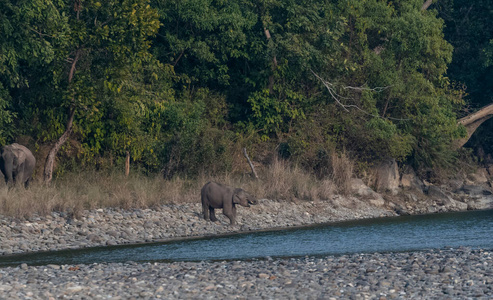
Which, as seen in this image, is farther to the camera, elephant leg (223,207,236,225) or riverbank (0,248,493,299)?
elephant leg (223,207,236,225)

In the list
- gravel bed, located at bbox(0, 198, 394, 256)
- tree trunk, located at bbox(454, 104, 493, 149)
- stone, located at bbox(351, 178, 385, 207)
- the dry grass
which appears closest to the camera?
gravel bed, located at bbox(0, 198, 394, 256)

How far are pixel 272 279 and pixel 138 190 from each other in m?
10.9

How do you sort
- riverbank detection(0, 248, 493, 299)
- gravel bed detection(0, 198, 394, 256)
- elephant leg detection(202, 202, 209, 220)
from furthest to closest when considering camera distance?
1. elephant leg detection(202, 202, 209, 220)
2. gravel bed detection(0, 198, 394, 256)
3. riverbank detection(0, 248, 493, 299)

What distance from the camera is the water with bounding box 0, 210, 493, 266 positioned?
1500cm

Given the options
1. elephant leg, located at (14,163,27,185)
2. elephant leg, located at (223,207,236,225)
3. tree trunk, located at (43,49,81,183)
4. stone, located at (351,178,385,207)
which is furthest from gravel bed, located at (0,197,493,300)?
stone, located at (351,178,385,207)

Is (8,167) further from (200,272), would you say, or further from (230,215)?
(200,272)

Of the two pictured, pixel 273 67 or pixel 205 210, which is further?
pixel 273 67

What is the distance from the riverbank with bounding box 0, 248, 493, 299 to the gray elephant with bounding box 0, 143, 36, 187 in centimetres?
998

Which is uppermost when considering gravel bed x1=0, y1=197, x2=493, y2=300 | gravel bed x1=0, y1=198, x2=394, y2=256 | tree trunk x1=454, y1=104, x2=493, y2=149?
tree trunk x1=454, y1=104, x2=493, y2=149

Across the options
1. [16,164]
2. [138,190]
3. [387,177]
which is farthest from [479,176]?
[16,164]

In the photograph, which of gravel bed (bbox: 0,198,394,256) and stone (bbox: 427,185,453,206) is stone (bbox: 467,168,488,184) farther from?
gravel bed (bbox: 0,198,394,256)

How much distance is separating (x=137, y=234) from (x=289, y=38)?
1167cm

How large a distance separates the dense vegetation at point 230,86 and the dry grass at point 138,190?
1117mm

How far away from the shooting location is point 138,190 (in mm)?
21734
